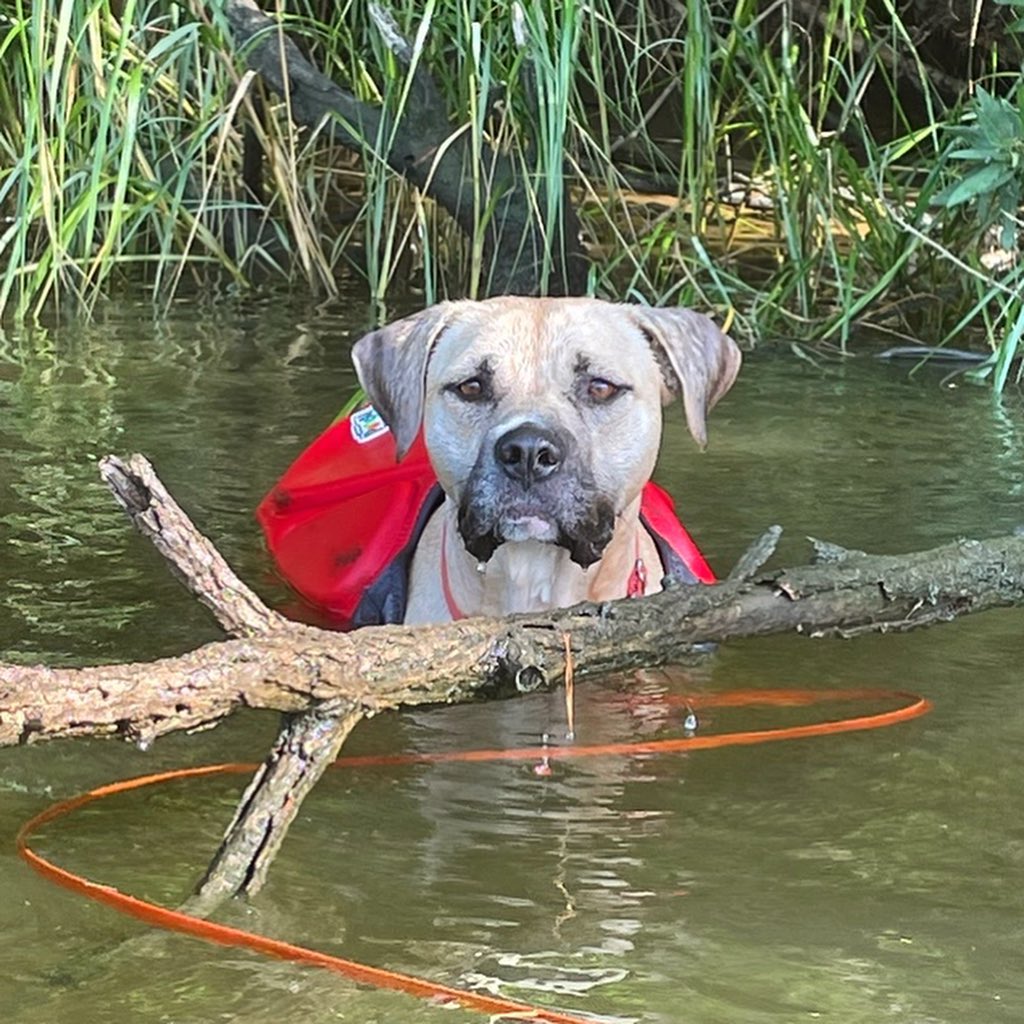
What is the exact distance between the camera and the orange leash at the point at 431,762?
262 centimetres

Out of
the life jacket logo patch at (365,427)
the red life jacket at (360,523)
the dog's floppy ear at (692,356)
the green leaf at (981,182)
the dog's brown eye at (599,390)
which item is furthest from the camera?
the green leaf at (981,182)

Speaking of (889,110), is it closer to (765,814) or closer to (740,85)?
(740,85)

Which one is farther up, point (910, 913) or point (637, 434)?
point (637, 434)

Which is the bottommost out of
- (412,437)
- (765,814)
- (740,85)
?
(765,814)

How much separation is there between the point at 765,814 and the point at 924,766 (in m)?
0.39

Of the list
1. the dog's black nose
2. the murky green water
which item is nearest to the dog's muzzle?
the dog's black nose

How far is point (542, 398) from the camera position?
4148mm

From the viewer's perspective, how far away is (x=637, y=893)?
300 centimetres

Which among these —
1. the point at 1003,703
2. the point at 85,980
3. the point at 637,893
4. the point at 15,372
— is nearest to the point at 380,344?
the point at 1003,703

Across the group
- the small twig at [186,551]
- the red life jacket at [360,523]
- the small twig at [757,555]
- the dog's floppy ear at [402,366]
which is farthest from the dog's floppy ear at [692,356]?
the small twig at [186,551]

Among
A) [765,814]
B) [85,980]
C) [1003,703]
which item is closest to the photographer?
[85,980]

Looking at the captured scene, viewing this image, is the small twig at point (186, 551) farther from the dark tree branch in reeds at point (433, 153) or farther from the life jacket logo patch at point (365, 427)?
the dark tree branch in reeds at point (433, 153)

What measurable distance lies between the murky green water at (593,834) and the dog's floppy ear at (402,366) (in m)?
0.61

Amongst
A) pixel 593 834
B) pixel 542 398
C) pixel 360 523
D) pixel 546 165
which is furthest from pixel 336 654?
pixel 546 165
